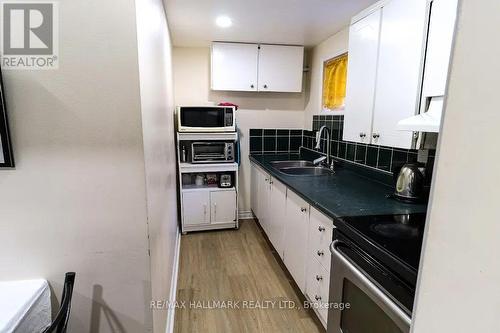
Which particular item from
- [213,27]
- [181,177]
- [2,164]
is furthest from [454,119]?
[181,177]

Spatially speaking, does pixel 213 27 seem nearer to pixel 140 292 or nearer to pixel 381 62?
pixel 381 62

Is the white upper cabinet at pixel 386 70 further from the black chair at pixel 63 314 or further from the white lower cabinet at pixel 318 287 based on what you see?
the black chair at pixel 63 314

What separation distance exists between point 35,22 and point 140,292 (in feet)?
3.48

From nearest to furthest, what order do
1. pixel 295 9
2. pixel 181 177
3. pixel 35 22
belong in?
1. pixel 35 22
2. pixel 295 9
3. pixel 181 177

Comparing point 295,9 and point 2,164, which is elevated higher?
point 295,9

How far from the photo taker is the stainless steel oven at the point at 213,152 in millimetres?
3096

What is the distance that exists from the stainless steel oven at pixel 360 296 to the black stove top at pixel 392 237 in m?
0.05

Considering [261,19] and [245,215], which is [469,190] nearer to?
[261,19]

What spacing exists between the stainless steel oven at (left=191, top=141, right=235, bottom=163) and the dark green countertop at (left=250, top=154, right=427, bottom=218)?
0.78 metres

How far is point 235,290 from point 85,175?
159cm

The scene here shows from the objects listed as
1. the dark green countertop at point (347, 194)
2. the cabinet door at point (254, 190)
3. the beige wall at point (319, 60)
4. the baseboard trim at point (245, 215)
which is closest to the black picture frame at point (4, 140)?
the dark green countertop at point (347, 194)

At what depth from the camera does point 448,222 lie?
48 cm

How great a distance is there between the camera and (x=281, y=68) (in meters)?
3.17

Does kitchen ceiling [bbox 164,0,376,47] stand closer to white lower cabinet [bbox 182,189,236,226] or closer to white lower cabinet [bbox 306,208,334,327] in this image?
white lower cabinet [bbox 306,208,334,327]
